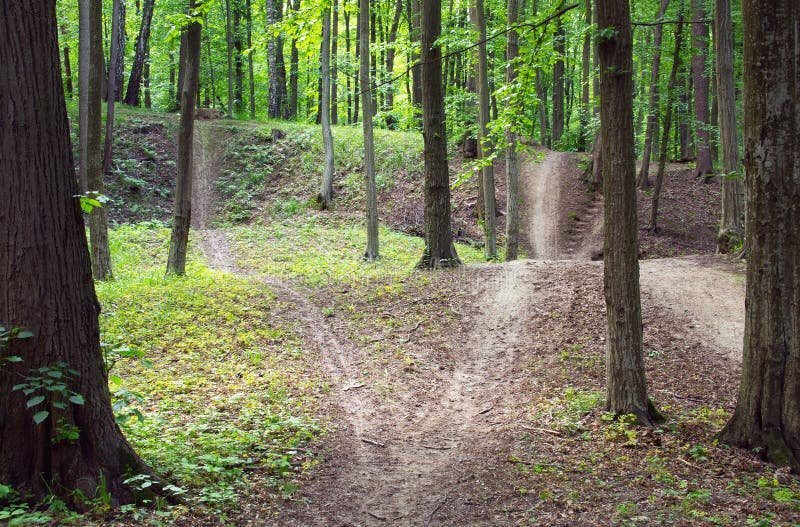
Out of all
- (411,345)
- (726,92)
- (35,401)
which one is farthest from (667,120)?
(35,401)

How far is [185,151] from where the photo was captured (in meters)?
13.7

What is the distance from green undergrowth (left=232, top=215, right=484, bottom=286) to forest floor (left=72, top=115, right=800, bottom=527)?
144 mm

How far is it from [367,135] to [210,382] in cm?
1038

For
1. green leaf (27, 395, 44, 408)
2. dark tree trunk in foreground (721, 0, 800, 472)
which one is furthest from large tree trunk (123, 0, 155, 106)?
green leaf (27, 395, 44, 408)

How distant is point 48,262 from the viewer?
4055mm

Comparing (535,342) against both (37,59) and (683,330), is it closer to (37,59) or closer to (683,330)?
(683,330)

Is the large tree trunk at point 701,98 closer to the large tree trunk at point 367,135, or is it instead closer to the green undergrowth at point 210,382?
the large tree trunk at point 367,135

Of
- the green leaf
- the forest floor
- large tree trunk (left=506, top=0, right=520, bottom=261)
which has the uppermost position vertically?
large tree trunk (left=506, top=0, right=520, bottom=261)

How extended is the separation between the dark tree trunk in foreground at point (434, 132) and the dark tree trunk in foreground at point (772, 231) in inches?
322

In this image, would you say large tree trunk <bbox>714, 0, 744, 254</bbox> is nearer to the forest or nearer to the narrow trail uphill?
the forest

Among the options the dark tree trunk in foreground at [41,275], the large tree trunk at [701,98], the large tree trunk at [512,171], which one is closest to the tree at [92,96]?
the dark tree trunk in foreground at [41,275]

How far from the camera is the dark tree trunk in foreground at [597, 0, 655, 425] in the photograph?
661 centimetres

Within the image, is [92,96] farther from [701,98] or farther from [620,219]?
[701,98]

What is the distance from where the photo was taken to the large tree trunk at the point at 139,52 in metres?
29.7
